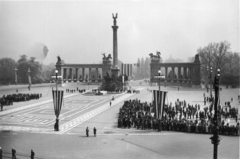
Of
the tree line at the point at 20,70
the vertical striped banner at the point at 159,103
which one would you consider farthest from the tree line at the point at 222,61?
the tree line at the point at 20,70

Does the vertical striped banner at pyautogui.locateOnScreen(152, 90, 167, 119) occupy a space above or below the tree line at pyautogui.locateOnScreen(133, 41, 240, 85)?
below

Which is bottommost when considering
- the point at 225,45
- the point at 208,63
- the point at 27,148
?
the point at 27,148

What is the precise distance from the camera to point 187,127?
21.5m

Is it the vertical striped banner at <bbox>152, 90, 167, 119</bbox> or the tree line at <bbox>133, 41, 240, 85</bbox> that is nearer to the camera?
the vertical striped banner at <bbox>152, 90, 167, 119</bbox>

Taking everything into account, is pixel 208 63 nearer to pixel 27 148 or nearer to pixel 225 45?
pixel 225 45

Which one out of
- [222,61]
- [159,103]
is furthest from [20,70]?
[159,103]

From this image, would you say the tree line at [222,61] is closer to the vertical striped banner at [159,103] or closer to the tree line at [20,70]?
the vertical striped banner at [159,103]

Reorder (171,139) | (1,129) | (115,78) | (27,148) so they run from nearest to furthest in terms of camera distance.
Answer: (27,148), (171,139), (1,129), (115,78)

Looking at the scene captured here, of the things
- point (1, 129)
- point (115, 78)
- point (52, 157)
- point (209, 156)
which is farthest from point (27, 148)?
point (115, 78)

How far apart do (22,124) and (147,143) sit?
1483 centimetres

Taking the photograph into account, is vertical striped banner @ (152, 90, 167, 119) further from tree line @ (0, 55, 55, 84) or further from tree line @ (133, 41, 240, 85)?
tree line @ (0, 55, 55, 84)

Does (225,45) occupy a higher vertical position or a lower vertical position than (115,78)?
higher

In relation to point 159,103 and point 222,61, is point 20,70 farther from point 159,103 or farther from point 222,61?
point 159,103

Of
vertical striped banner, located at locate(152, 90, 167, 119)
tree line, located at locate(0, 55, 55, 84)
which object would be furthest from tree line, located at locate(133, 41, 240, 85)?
tree line, located at locate(0, 55, 55, 84)
